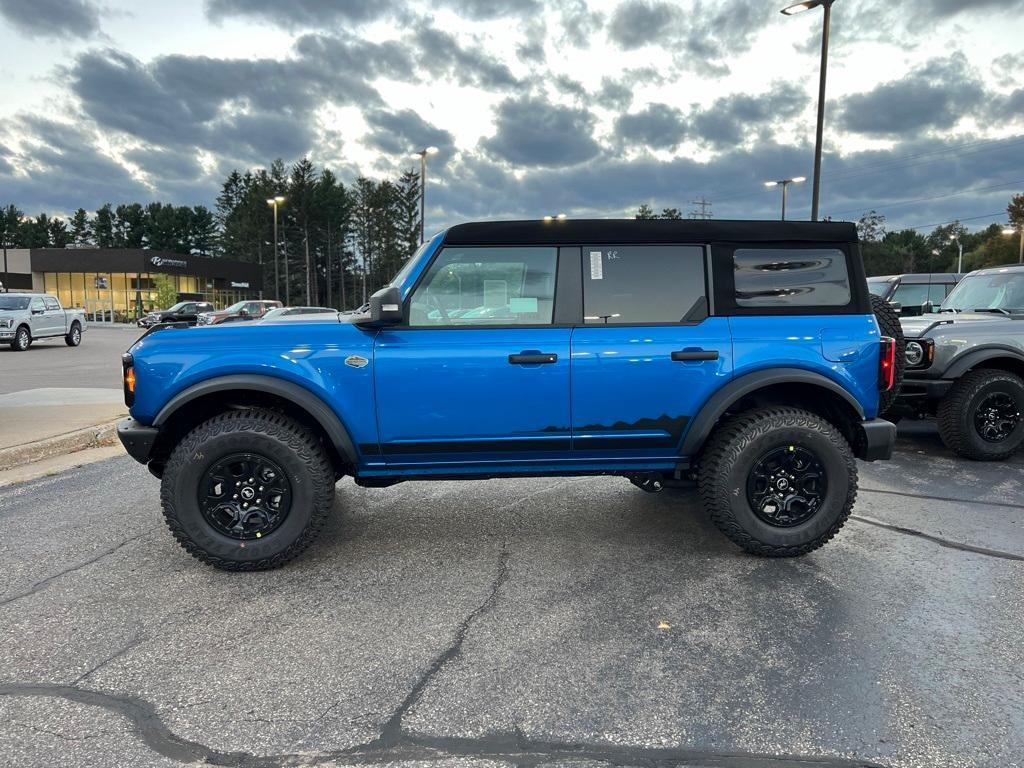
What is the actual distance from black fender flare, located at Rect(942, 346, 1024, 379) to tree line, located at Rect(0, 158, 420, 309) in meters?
63.2

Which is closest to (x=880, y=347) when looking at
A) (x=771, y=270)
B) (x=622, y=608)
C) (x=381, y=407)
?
(x=771, y=270)

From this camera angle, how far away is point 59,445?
6.61 m

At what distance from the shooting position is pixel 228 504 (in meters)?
3.54

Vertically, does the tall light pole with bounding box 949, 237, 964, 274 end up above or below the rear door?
above

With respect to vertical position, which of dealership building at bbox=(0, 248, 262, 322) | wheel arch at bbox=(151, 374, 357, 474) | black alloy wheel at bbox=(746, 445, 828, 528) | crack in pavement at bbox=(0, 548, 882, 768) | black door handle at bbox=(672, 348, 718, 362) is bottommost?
crack in pavement at bbox=(0, 548, 882, 768)

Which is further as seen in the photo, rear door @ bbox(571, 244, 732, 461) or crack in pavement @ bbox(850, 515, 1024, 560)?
crack in pavement @ bbox(850, 515, 1024, 560)

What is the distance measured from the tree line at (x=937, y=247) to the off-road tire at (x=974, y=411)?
66.7m

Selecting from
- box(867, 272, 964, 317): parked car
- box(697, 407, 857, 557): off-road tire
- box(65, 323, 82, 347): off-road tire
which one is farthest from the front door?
box(65, 323, 82, 347): off-road tire

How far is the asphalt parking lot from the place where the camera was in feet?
7.10

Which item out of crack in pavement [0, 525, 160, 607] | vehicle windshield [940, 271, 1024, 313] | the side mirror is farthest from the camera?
vehicle windshield [940, 271, 1024, 313]

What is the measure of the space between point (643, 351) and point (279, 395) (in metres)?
2.00

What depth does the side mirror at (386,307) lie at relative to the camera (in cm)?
344

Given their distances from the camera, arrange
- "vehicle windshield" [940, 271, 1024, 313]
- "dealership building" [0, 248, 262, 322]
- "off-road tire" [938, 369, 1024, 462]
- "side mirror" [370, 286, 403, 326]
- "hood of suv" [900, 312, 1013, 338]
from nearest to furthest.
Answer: "side mirror" [370, 286, 403, 326], "off-road tire" [938, 369, 1024, 462], "hood of suv" [900, 312, 1013, 338], "vehicle windshield" [940, 271, 1024, 313], "dealership building" [0, 248, 262, 322]

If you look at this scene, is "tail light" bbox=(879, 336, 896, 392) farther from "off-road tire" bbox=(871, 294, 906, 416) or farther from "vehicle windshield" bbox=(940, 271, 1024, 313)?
"vehicle windshield" bbox=(940, 271, 1024, 313)
